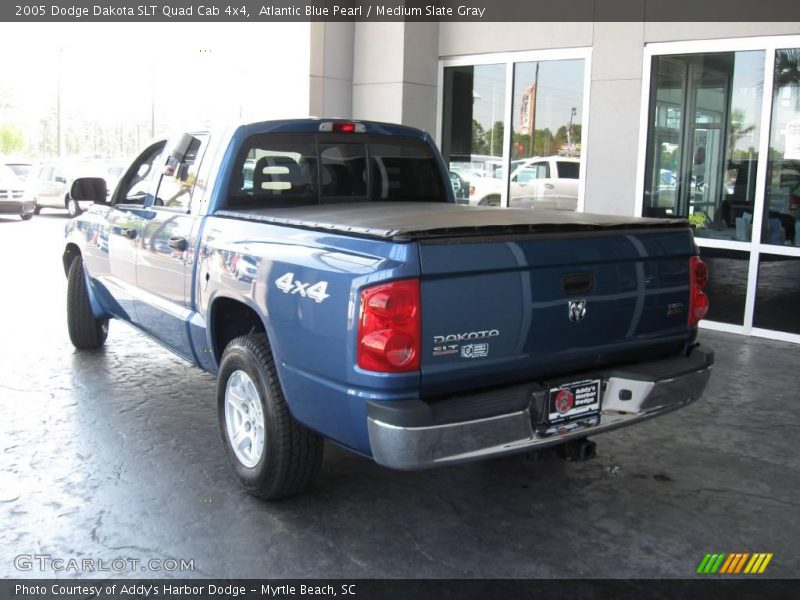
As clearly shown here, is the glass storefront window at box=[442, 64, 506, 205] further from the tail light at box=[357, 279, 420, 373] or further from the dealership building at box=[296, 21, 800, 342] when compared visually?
the tail light at box=[357, 279, 420, 373]

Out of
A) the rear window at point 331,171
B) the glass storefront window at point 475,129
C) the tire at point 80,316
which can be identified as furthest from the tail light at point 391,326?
the glass storefront window at point 475,129

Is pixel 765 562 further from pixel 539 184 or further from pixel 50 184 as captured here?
pixel 50 184

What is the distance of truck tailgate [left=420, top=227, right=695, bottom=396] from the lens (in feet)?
10.6

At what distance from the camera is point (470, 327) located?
10.8 feet

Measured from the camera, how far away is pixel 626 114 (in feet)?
29.5

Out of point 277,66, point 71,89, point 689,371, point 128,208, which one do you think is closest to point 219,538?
point 689,371

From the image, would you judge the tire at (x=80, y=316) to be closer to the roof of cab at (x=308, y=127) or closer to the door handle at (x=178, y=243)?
the door handle at (x=178, y=243)

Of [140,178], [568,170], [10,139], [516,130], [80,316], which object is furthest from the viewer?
[10,139]

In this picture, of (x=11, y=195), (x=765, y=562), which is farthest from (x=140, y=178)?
(x=11, y=195)

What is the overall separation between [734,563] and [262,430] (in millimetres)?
2286

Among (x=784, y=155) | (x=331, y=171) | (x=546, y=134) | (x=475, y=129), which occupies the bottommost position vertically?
(x=331, y=171)

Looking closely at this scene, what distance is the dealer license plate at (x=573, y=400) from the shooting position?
351 centimetres

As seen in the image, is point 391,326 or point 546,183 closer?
point 391,326

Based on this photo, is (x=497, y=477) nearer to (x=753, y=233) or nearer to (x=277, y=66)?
(x=753, y=233)
